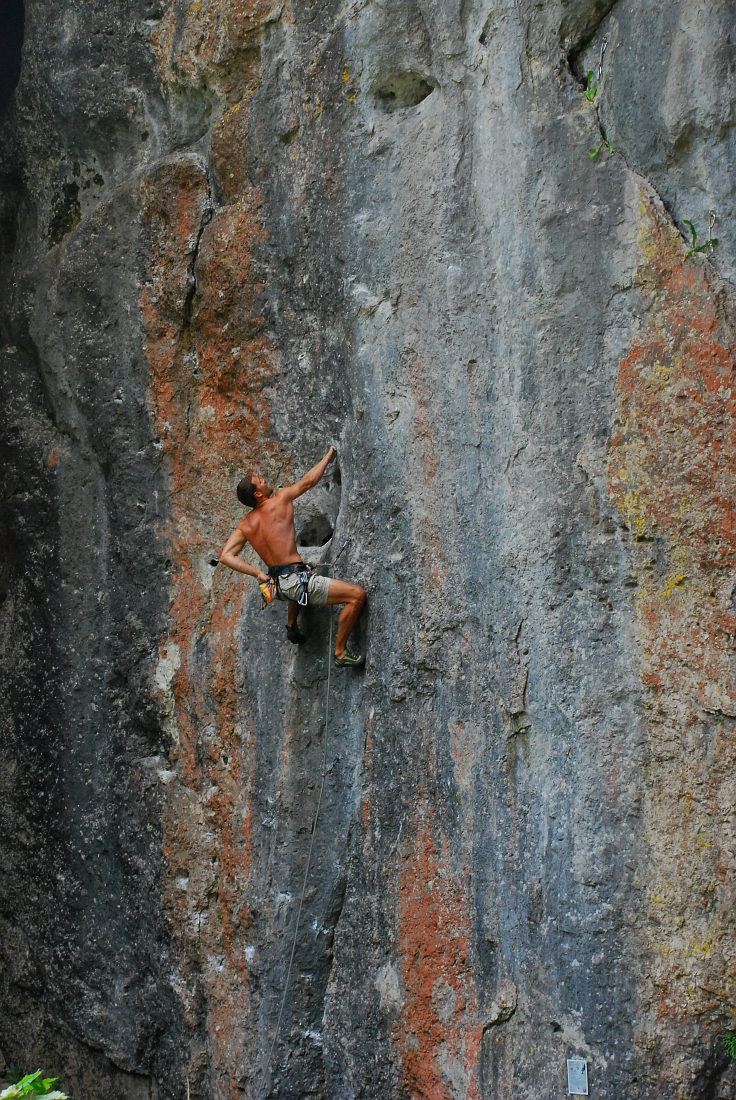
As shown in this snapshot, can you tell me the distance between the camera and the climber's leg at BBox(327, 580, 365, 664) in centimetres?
546

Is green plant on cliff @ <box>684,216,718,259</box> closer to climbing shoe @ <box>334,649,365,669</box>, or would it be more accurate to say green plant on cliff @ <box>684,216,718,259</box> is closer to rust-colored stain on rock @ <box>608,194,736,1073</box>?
rust-colored stain on rock @ <box>608,194,736,1073</box>

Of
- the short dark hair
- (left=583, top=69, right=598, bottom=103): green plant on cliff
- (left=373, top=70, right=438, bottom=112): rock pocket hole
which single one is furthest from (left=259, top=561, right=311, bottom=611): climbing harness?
(left=583, top=69, right=598, bottom=103): green plant on cliff

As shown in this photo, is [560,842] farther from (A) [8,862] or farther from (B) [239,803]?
(A) [8,862]

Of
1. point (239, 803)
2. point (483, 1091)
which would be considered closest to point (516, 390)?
point (239, 803)

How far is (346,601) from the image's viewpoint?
5.49m

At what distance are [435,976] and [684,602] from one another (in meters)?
2.29

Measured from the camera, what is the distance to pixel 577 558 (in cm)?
484

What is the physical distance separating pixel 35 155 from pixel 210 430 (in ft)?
8.43

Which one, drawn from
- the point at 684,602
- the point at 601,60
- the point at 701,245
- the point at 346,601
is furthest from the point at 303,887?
the point at 601,60

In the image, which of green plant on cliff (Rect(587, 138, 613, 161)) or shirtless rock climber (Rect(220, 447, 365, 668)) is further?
shirtless rock climber (Rect(220, 447, 365, 668))

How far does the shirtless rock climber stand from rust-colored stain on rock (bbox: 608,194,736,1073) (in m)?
1.61

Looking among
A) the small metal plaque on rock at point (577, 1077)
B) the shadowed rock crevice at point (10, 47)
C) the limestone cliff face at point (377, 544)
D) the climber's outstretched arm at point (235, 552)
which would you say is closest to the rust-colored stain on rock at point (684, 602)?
the limestone cliff face at point (377, 544)

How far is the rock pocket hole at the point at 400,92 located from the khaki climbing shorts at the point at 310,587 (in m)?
2.72

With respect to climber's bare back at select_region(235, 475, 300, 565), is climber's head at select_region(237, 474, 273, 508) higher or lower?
higher
